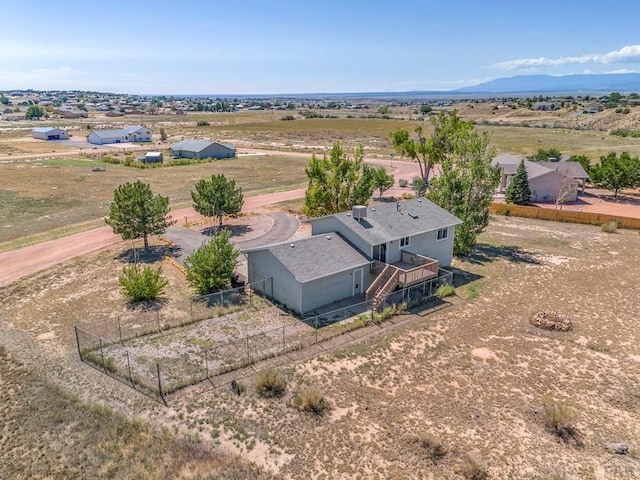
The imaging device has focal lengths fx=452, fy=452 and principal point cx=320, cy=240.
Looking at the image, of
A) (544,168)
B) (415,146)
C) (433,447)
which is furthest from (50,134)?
(433,447)

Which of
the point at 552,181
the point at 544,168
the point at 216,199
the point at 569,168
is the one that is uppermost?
the point at 544,168

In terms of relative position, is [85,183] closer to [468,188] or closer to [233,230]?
[233,230]

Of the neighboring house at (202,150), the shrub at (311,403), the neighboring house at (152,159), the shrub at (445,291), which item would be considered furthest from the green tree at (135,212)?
the neighboring house at (202,150)

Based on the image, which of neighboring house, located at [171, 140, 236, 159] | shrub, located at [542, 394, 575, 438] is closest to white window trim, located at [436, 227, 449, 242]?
shrub, located at [542, 394, 575, 438]

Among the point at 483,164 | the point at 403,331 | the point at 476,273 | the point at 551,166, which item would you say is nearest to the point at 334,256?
the point at 403,331

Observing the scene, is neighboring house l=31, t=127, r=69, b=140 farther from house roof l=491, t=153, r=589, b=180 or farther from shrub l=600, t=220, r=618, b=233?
shrub l=600, t=220, r=618, b=233

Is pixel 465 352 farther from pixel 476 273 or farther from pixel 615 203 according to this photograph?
pixel 615 203
